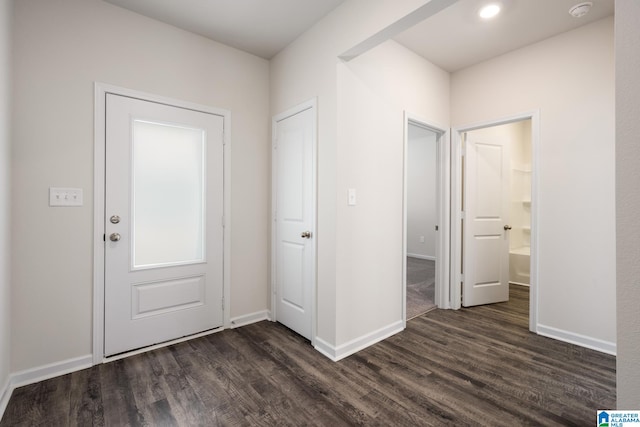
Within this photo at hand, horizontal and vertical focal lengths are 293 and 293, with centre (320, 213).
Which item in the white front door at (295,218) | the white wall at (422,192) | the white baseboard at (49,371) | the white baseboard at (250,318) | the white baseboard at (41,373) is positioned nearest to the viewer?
the white baseboard at (41,373)

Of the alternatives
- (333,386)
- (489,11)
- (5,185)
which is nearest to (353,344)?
(333,386)

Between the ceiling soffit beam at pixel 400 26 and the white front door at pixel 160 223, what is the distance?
1.37 meters

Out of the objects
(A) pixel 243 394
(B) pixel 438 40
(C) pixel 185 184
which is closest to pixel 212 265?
(C) pixel 185 184

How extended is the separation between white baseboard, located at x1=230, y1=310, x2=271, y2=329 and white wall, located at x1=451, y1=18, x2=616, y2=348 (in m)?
2.70

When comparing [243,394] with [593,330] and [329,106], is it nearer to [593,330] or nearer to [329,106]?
[329,106]

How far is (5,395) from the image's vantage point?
5.82 ft

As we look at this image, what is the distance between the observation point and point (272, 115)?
3.08 metres

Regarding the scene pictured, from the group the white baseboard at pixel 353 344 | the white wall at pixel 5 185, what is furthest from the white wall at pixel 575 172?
the white wall at pixel 5 185

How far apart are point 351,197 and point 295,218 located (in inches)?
24.9

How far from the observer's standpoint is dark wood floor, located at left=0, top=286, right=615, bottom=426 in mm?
1669

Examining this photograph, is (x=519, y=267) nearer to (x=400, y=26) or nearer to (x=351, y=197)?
(x=351, y=197)

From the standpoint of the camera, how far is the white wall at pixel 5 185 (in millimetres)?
1723

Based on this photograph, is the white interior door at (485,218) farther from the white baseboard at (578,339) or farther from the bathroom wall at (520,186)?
the bathroom wall at (520,186)

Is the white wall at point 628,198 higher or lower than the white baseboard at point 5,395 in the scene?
higher
